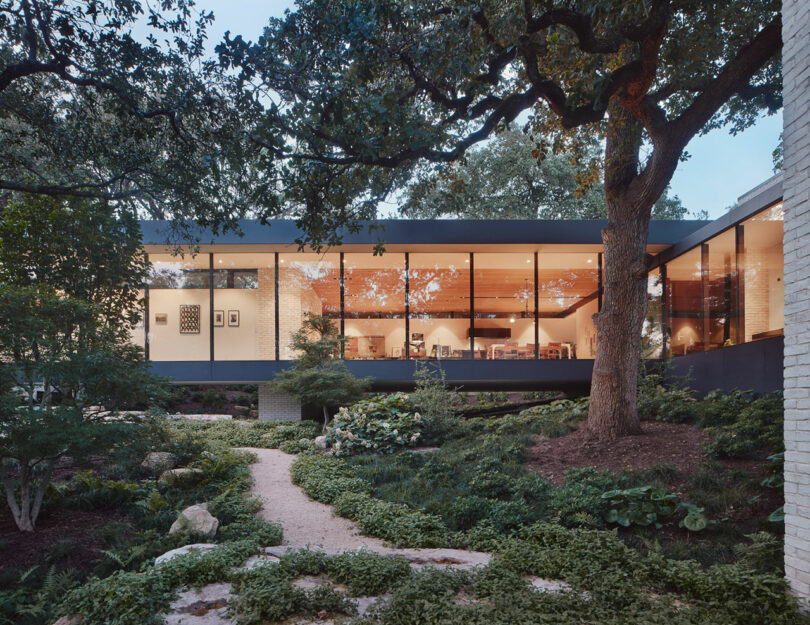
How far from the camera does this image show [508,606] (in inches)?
151

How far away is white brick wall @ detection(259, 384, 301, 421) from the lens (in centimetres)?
1592

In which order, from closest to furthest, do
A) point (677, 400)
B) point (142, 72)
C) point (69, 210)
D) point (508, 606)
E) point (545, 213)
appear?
point (508, 606) → point (142, 72) → point (69, 210) → point (677, 400) → point (545, 213)

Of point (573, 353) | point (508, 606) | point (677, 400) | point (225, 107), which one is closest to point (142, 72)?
point (225, 107)

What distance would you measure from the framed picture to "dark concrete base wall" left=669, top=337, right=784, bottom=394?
→ 12.5 meters

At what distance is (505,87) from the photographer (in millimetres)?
9758

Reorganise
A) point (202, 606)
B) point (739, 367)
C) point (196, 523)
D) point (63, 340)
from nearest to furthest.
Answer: point (202, 606), point (196, 523), point (63, 340), point (739, 367)

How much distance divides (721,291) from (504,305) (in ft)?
18.6

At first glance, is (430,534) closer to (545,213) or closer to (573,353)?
(573,353)

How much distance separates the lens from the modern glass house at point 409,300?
14992 mm

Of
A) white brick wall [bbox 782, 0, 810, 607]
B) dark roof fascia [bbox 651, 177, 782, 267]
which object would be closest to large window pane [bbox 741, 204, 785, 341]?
dark roof fascia [bbox 651, 177, 782, 267]

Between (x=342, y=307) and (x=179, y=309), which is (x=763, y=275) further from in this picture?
(x=179, y=309)

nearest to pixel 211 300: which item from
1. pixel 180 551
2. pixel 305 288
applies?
pixel 305 288

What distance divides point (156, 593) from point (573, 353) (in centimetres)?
1327

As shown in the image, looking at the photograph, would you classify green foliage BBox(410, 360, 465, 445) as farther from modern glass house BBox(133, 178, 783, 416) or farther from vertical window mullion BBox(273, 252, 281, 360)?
vertical window mullion BBox(273, 252, 281, 360)
